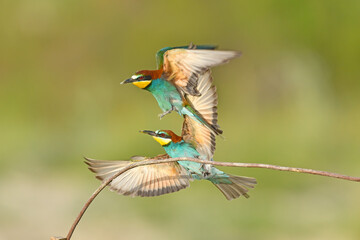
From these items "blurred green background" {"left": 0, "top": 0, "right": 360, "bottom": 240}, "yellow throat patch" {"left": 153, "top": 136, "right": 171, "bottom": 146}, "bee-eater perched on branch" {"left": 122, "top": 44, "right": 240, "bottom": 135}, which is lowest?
"blurred green background" {"left": 0, "top": 0, "right": 360, "bottom": 240}

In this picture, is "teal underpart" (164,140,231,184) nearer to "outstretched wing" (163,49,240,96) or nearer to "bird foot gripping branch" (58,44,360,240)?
"bird foot gripping branch" (58,44,360,240)

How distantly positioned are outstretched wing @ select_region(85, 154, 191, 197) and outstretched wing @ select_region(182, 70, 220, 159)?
45 mm

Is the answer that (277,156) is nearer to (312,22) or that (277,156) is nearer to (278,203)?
(278,203)

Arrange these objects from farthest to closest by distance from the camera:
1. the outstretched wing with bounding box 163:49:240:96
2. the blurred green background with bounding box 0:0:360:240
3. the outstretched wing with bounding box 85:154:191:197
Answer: the blurred green background with bounding box 0:0:360:240
the outstretched wing with bounding box 85:154:191:197
the outstretched wing with bounding box 163:49:240:96

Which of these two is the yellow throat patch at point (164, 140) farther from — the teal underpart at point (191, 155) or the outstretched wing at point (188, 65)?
the outstretched wing at point (188, 65)

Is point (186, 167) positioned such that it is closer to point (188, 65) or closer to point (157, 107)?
point (188, 65)

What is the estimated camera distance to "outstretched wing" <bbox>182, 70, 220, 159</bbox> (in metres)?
1.19

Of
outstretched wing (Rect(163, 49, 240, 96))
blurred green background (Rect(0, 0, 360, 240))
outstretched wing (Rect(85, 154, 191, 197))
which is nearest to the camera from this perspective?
outstretched wing (Rect(163, 49, 240, 96))

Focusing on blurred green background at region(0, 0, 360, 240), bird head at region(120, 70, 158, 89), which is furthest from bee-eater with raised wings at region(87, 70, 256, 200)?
blurred green background at region(0, 0, 360, 240)

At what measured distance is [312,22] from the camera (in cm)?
483

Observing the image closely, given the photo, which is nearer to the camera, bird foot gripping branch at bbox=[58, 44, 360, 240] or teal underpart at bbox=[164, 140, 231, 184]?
bird foot gripping branch at bbox=[58, 44, 360, 240]

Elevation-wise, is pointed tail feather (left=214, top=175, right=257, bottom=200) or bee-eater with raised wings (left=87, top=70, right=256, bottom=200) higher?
bee-eater with raised wings (left=87, top=70, right=256, bottom=200)

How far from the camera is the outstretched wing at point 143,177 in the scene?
1.15 meters

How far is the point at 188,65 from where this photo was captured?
3.48 ft
